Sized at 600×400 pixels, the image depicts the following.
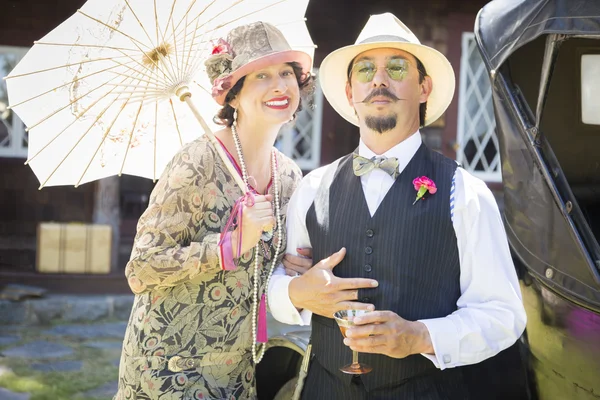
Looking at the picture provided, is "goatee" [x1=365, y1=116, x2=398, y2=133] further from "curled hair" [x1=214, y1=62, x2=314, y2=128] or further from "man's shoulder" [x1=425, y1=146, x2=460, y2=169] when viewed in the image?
"curled hair" [x1=214, y1=62, x2=314, y2=128]

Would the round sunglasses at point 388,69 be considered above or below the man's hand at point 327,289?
above

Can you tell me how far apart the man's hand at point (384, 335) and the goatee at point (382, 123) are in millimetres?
668

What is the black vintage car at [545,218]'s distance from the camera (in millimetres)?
2551

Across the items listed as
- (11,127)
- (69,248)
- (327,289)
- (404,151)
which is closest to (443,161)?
(404,151)

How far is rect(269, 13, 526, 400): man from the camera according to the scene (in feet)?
7.55

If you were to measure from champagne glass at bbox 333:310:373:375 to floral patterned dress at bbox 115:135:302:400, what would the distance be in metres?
0.59

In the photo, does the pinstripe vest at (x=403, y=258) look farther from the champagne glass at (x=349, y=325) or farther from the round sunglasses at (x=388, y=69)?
the round sunglasses at (x=388, y=69)

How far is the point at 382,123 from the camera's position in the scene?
99.5 inches

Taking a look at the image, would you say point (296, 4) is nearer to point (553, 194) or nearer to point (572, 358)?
point (553, 194)

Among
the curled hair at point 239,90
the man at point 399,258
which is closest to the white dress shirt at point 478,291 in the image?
the man at point 399,258

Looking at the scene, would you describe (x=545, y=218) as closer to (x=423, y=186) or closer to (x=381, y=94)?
(x=423, y=186)

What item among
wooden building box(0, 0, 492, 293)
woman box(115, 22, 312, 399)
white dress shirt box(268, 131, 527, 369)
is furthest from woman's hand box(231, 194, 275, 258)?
Answer: wooden building box(0, 0, 492, 293)

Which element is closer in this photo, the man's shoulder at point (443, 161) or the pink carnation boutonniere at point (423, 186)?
the pink carnation boutonniere at point (423, 186)

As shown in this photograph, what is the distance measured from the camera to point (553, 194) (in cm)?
266
